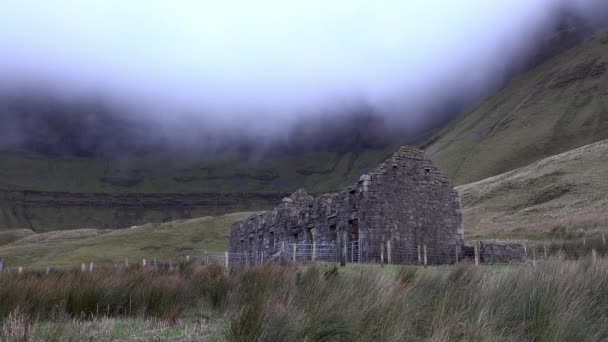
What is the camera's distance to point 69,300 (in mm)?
6562

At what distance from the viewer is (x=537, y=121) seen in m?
123

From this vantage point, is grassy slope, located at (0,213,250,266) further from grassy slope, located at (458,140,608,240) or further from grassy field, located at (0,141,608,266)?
grassy slope, located at (458,140,608,240)

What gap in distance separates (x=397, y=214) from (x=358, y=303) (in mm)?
16555

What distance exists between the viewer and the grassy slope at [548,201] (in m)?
35.7

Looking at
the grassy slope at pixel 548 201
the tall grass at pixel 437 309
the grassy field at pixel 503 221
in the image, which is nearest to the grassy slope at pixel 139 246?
the grassy field at pixel 503 221

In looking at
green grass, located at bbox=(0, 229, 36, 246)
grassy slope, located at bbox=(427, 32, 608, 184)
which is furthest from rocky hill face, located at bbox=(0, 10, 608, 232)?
green grass, located at bbox=(0, 229, 36, 246)

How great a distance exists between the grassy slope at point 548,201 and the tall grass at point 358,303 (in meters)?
27.3

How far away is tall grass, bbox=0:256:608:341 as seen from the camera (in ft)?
14.4

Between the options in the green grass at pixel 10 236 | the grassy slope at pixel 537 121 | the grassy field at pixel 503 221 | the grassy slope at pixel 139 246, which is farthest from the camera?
the grassy slope at pixel 537 121

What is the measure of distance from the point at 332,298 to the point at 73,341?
7.59 feet

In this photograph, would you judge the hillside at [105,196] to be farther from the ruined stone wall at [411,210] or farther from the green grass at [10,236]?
the ruined stone wall at [411,210]

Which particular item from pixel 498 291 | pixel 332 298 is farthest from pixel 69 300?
pixel 498 291

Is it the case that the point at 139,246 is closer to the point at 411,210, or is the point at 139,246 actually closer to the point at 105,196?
the point at 411,210

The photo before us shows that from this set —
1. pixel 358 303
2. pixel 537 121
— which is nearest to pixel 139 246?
pixel 358 303
